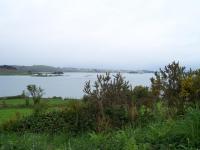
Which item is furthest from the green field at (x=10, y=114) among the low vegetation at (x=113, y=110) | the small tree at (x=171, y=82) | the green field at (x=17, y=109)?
the small tree at (x=171, y=82)

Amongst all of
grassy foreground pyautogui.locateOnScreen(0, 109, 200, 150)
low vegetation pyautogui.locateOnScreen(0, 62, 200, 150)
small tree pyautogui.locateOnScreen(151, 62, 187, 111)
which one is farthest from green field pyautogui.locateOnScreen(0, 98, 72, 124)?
grassy foreground pyautogui.locateOnScreen(0, 109, 200, 150)

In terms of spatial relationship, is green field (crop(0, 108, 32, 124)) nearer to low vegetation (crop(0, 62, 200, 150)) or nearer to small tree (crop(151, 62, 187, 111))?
low vegetation (crop(0, 62, 200, 150))

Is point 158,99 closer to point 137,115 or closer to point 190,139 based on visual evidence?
point 137,115

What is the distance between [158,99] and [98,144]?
5787 mm

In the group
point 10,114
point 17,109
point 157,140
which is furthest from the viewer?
point 17,109

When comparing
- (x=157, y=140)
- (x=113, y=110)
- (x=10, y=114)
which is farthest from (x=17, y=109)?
(x=157, y=140)

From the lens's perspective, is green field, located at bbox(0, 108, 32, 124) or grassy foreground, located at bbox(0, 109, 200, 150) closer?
grassy foreground, located at bbox(0, 109, 200, 150)

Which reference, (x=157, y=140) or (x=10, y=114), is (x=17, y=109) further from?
(x=157, y=140)

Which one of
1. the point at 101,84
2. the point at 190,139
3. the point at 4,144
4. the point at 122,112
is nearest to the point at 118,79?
the point at 101,84

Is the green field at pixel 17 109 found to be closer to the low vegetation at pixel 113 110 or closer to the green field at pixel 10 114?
the green field at pixel 10 114

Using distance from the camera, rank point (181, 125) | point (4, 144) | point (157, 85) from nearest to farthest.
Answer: point (181, 125) → point (4, 144) → point (157, 85)

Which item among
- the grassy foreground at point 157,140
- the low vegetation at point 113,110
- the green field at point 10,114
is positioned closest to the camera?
the grassy foreground at point 157,140

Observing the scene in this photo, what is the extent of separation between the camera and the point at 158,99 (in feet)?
46.0

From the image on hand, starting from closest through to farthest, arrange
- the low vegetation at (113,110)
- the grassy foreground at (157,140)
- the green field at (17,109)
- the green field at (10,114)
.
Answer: the grassy foreground at (157,140), the low vegetation at (113,110), the green field at (10,114), the green field at (17,109)
